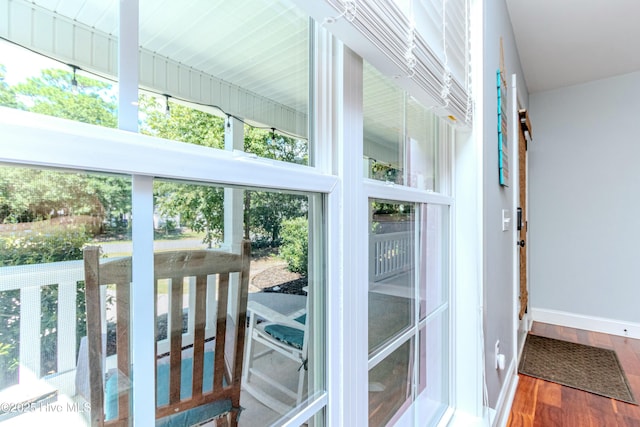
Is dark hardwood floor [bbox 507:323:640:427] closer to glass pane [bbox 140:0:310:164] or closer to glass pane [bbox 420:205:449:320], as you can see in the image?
glass pane [bbox 420:205:449:320]

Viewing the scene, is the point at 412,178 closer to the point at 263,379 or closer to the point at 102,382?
the point at 263,379

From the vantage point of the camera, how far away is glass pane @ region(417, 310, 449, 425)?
127 cm

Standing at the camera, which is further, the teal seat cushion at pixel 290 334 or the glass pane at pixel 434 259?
the glass pane at pixel 434 259

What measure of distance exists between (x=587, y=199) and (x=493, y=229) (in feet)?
8.44

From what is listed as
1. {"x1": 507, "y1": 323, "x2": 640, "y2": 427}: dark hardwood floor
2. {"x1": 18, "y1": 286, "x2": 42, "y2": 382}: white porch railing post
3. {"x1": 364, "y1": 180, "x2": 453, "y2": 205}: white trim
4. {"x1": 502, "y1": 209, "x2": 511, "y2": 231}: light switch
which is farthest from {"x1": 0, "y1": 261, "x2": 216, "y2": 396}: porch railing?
{"x1": 507, "y1": 323, "x2": 640, "y2": 427}: dark hardwood floor

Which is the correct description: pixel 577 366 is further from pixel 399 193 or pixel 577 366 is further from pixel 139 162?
pixel 139 162

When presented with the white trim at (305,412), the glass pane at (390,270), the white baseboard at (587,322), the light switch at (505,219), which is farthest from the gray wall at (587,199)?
the white trim at (305,412)

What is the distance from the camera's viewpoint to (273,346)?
61 centimetres

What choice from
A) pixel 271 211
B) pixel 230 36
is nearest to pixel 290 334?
pixel 271 211

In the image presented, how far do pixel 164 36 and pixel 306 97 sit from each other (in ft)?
1.01

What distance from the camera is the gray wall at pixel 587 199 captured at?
10.0 feet

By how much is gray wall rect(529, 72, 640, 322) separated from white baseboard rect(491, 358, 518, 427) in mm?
1788

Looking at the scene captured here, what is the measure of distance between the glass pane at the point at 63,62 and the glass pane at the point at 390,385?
2.88 ft

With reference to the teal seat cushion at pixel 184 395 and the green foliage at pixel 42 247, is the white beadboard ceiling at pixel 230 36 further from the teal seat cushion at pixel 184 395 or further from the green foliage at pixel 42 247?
the teal seat cushion at pixel 184 395
